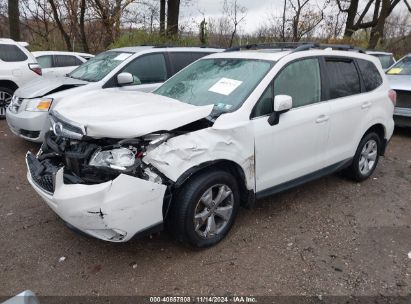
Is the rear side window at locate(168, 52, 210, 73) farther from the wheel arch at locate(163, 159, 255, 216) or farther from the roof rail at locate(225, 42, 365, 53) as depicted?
the wheel arch at locate(163, 159, 255, 216)

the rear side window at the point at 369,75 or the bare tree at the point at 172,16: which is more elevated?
the bare tree at the point at 172,16

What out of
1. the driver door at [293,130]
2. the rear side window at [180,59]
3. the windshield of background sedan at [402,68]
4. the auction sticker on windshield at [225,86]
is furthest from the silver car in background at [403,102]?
the auction sticker on windshield at [225,86]

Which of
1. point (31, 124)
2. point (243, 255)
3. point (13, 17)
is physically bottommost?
point (243, 255)

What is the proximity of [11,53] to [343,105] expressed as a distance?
7.27 metres

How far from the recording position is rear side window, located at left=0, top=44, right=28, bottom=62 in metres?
A: 8.36

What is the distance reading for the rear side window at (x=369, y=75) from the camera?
4.85 meters

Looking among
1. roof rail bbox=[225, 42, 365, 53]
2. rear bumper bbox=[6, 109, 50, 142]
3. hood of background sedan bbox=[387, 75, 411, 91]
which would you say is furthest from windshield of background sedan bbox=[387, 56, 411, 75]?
rear bumper bbox=[6, 109, 50, 142]

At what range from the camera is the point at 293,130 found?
153 inches

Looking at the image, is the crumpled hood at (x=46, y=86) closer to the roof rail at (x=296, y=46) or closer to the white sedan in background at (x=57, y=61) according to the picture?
the roof rail at (x=296, y=46)

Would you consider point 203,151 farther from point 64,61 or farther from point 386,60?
point 386,60

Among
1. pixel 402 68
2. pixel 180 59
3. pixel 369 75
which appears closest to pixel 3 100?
pixel 180 59

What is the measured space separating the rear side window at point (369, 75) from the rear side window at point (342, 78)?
148mm

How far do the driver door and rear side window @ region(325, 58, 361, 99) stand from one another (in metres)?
0.21

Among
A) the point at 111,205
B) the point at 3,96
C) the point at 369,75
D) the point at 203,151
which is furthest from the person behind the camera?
the point at 3,96
